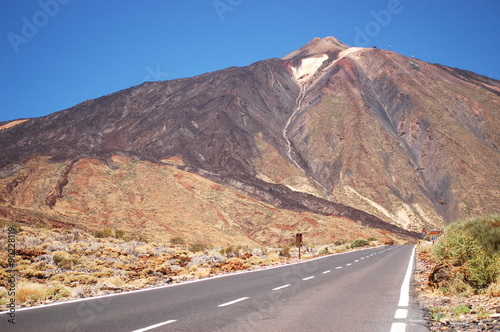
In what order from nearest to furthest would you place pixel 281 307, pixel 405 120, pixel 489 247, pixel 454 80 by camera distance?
pixel 281 307
pixel 489 247
pixel 405 120
pixel 454 80

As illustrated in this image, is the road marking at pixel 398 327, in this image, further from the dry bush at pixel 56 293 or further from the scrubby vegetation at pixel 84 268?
the dry bush at pixel 56 293

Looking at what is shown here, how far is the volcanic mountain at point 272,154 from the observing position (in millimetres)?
57906

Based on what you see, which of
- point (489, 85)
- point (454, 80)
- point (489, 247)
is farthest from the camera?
point (489, 85)

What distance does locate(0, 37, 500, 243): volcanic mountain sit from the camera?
5791 cm

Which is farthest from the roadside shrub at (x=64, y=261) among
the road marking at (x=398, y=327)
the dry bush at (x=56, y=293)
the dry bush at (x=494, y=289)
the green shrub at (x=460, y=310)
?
the dry bush at (x=494, y=289)

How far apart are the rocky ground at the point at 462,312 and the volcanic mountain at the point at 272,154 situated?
38.8 metres

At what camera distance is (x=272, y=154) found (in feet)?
329

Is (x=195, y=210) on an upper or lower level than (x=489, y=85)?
lower

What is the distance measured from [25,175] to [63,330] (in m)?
61.1

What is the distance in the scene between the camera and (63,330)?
22.2ft

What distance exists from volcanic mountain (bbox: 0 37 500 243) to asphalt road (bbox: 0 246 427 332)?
3411cm

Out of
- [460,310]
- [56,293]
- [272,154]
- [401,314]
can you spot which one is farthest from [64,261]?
[272,154]

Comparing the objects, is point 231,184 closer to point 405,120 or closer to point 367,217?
point 367,217

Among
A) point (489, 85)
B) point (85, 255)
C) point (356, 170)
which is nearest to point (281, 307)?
point (85, 255)
